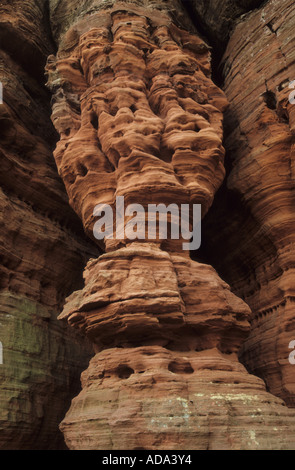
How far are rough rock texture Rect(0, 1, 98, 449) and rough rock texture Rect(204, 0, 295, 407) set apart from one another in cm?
452

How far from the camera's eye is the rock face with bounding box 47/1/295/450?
5152 mm

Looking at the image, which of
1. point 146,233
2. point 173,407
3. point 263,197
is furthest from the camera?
point 263,197

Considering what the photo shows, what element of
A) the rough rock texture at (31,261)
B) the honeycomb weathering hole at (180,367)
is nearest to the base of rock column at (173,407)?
the honeycomb weathering hole at (180,367)

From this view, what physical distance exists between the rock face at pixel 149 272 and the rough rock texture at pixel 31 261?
5.79 feet

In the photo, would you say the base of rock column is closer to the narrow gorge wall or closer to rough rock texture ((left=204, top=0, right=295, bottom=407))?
the narrow gorge wall

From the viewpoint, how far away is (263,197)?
959cm

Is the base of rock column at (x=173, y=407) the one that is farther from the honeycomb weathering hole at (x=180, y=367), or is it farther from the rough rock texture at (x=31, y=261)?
the rough rock texture at (x=31, y=261)

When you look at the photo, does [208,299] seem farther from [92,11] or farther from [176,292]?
[92,11]

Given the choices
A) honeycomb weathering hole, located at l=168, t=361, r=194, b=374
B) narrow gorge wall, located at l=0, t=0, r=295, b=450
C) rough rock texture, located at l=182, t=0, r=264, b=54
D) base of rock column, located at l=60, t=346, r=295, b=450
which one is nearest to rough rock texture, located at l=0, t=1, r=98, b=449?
narrow gorge wall, located at l=0, t=0, r=295, b=450

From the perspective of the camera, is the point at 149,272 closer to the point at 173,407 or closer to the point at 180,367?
the point at 180,367

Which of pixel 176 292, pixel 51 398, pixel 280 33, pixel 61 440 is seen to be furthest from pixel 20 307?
pixel 280 33

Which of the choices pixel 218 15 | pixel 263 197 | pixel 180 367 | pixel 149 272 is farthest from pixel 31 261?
pixel 218 15

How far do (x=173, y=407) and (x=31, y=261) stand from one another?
253 inches

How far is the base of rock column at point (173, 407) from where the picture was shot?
488cm
